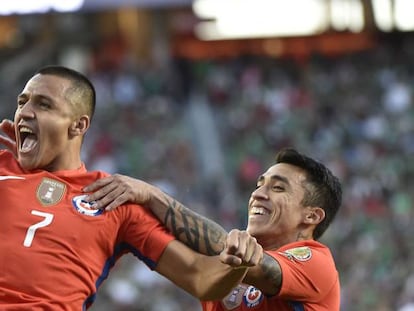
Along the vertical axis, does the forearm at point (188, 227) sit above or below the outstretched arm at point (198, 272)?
above

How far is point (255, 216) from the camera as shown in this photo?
6.04 m

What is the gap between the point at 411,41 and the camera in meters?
22.4

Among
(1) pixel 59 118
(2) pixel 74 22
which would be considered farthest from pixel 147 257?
(2) pixel 74 22

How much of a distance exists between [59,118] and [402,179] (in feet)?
41.3

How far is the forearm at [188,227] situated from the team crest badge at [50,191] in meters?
0.40

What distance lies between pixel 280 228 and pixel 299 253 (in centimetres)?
26

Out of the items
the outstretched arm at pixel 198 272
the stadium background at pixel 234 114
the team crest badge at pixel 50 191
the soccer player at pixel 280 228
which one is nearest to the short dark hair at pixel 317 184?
the soccer player at pixel 280 228

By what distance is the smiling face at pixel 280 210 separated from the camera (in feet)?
19.8

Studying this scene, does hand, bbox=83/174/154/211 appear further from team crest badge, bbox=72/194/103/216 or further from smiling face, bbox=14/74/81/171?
smiling face, bbox=14/74/81/171

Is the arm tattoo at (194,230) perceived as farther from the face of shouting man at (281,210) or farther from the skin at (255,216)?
the face of shouting man at (281,210)

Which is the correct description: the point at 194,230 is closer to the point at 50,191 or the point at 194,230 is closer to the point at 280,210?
the point at 280,210

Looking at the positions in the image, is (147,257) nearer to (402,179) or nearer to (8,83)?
(402,179)

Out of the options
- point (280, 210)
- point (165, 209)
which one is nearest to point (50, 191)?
point (165, 209)

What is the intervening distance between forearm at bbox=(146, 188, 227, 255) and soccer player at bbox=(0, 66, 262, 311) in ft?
0.15
